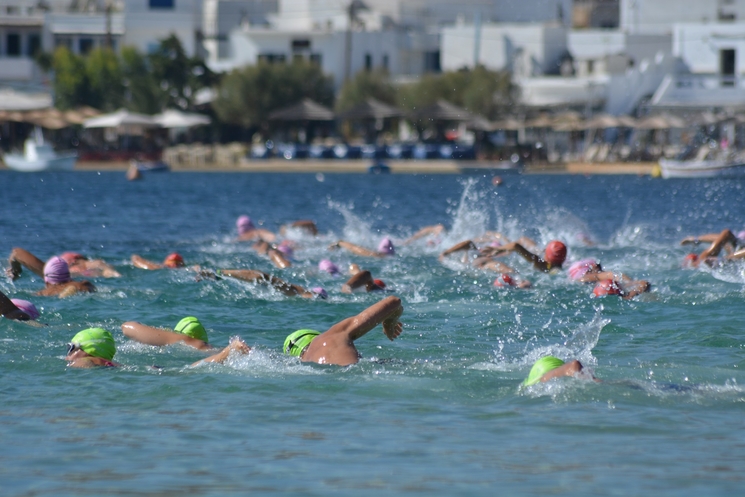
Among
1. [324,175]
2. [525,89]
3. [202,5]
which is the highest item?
[202,5]

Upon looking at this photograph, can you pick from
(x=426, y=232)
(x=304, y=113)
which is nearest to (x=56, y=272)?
(x=426, y=232)

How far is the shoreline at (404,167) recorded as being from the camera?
49.4 meters

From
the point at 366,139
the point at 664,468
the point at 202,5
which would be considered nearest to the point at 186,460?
the point at 664,468

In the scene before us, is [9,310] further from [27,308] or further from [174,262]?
[174,262]

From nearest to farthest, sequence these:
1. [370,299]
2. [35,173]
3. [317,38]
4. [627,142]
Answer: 1. [370,299]
2. [35,173]
3. [627,142]
4. [317,38]

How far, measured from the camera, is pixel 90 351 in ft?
32.2

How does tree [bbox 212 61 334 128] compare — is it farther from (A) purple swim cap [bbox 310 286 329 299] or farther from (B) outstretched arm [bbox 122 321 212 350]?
(B) outstretched arm [bbox 122 321 212 350]

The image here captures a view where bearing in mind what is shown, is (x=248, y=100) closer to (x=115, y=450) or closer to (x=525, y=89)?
(x=525, y=89)

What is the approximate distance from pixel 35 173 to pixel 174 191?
40.5 ft

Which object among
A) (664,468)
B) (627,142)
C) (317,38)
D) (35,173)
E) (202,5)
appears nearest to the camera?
(664,468)

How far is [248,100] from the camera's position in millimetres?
57656

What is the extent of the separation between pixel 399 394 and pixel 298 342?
1.29 metres

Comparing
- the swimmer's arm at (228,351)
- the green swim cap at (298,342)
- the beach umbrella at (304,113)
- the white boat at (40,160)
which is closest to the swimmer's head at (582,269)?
the green swim cap at (298,342)

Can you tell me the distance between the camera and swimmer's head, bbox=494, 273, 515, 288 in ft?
49.1
